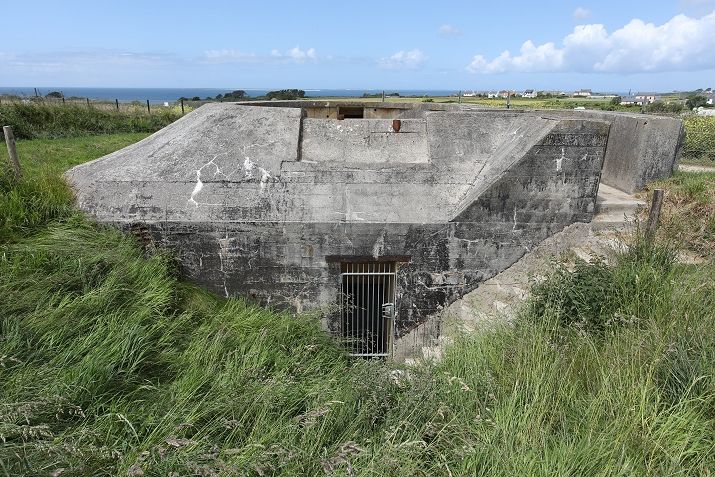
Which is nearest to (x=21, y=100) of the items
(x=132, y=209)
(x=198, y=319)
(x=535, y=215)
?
(x=132, y=209)

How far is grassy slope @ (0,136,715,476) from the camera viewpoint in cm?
236

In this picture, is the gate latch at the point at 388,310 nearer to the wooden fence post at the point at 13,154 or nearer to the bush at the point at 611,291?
the bush at the point at 611,291

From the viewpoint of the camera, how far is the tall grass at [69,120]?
44.9 feet

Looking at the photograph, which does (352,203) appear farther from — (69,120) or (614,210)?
(69,120)

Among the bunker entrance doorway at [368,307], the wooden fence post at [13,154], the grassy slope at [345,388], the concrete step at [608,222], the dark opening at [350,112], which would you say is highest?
the dark opening at [350,112]

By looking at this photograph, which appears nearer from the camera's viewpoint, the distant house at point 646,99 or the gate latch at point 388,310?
the gate latch at point 388,310

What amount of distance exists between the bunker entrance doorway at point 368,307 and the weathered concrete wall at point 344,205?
0.21m

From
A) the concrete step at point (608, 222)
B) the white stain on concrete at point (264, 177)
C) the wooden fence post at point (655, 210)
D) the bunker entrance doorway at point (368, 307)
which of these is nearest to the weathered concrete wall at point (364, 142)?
the white stain on concrete at point (264, 177)

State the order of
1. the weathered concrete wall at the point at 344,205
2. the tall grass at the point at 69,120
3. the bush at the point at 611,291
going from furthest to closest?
1. the tall grass at the point at 69,120
2. the weathered concrete wall at the point at 344,205
3. the bush at the point at 611,291

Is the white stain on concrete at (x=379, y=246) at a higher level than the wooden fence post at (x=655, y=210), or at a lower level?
lower

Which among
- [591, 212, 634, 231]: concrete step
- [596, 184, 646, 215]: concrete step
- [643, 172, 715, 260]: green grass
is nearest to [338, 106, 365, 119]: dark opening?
[596, 184, 646, 215]: concrete step

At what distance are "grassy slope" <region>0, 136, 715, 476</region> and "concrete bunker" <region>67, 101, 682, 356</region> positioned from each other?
3.40 ft

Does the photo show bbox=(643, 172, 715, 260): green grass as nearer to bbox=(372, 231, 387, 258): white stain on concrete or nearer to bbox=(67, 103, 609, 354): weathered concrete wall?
bbox=(67, 103, 609, 354): weathered concrete wall

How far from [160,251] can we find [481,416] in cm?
417
